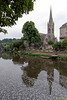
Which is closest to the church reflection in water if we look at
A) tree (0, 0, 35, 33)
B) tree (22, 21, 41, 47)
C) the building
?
tree (0, 0, 35, 33)

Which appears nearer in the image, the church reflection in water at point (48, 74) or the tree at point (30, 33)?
the church reflection in water at point (48, 74)

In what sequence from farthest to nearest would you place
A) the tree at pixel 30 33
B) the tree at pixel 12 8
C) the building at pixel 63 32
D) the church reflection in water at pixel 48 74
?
the tree at pixel 30 33 < the building at pixel 63 32 < the church reflection in water at pixel 48 74 < the tree at pixel 12 8

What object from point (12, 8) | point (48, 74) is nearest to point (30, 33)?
point (48, 74)

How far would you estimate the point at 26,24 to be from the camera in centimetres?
3894

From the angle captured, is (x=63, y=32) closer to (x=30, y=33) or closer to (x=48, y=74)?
(x=30, y=33)

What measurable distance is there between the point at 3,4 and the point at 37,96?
761cm

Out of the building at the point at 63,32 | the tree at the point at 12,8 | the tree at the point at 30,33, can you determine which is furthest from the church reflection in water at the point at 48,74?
the building at the point at 63,32

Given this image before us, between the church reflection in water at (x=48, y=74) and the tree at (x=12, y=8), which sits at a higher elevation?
the tree at (x=12, y=8)

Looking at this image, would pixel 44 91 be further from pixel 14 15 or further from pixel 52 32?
pixel 52 32

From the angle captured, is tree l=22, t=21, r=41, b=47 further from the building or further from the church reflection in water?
the church reflection in water

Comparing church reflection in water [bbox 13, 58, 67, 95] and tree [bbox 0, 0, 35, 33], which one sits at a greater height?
tree [bbox 0, 0, 35, 33]

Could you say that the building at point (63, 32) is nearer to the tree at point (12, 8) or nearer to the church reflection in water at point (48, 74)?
the church reflection in water at point (48, 74)

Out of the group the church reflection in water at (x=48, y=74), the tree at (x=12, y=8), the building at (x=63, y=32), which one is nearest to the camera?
the tree at (x=12, y=8)

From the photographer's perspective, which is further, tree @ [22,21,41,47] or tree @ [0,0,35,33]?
tree @ [22,21,41,47]
